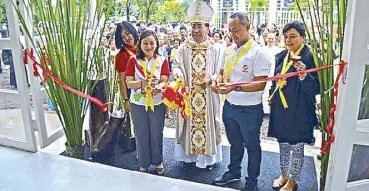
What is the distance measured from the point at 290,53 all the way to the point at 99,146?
1.69m

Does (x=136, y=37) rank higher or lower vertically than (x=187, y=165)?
higher

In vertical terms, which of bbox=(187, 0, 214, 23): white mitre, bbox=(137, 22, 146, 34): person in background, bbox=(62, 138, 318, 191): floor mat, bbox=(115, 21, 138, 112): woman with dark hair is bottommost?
bbox=(62, 138, 318, 191): floor mat

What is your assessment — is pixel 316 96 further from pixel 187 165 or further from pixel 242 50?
pixel 187 165

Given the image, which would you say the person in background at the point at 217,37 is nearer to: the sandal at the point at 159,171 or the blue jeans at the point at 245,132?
the blue jeans at the point at 245,132

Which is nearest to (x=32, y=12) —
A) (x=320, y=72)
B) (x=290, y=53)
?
(x=290, y=53)

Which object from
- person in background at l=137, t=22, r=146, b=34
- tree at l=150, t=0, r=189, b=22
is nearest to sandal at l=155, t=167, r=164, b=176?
person in background at l=137, t=22, r=146, b=34

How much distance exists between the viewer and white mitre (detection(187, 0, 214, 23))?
2459 millimetres

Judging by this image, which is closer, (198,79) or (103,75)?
(198,79)

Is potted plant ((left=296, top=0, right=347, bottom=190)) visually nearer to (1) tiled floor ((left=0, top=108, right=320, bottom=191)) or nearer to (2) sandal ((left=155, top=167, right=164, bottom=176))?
(1) tiled floor ((left=0, top=108, right=320, bottom=191))

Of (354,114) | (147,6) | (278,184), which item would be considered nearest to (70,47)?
(147,6)

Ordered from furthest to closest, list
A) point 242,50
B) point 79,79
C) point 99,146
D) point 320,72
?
point 99,146 → point 79,79 → point 242,50 → point 320,72

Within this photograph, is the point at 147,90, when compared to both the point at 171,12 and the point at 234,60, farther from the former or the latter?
the point at 171,12

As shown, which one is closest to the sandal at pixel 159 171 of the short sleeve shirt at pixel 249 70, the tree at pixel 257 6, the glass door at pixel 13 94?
the short sleeve shirt at pixel 249 70

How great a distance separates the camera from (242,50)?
235 centimetres
